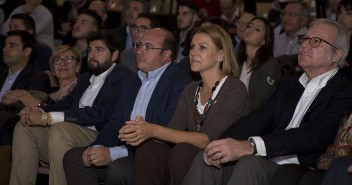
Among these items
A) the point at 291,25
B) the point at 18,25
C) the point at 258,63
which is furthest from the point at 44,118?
the point at 291,25

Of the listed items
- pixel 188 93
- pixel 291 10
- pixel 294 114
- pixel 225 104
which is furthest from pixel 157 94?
pixel 291 10

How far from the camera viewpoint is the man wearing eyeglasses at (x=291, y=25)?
25.3 feet

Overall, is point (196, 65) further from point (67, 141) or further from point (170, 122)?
point (67, 141)

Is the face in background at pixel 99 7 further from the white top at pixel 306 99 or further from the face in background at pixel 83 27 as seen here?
the white top at pixel 306 99

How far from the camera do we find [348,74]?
231 inches

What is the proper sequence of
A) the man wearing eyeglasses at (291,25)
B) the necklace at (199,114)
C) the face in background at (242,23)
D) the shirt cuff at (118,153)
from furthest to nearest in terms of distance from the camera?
the man wearing eyeglasses at (291,25), the face in background at (242,23), the shirt cuff at (118,153), the necklace at (199,114)

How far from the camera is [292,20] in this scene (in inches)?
306

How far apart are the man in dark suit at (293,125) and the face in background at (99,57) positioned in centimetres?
167

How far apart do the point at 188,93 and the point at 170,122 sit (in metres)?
0.22

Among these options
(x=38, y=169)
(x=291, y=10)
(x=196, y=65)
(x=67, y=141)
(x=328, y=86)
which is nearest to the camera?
(x=328, y=86)

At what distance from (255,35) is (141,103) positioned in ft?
4.86

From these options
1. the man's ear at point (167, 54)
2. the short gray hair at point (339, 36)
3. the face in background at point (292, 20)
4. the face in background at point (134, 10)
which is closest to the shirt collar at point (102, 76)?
the man's ear at point (167, 54)

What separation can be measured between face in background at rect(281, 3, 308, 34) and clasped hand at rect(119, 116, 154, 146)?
11.4ft

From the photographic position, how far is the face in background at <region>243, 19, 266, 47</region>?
6484 mm
